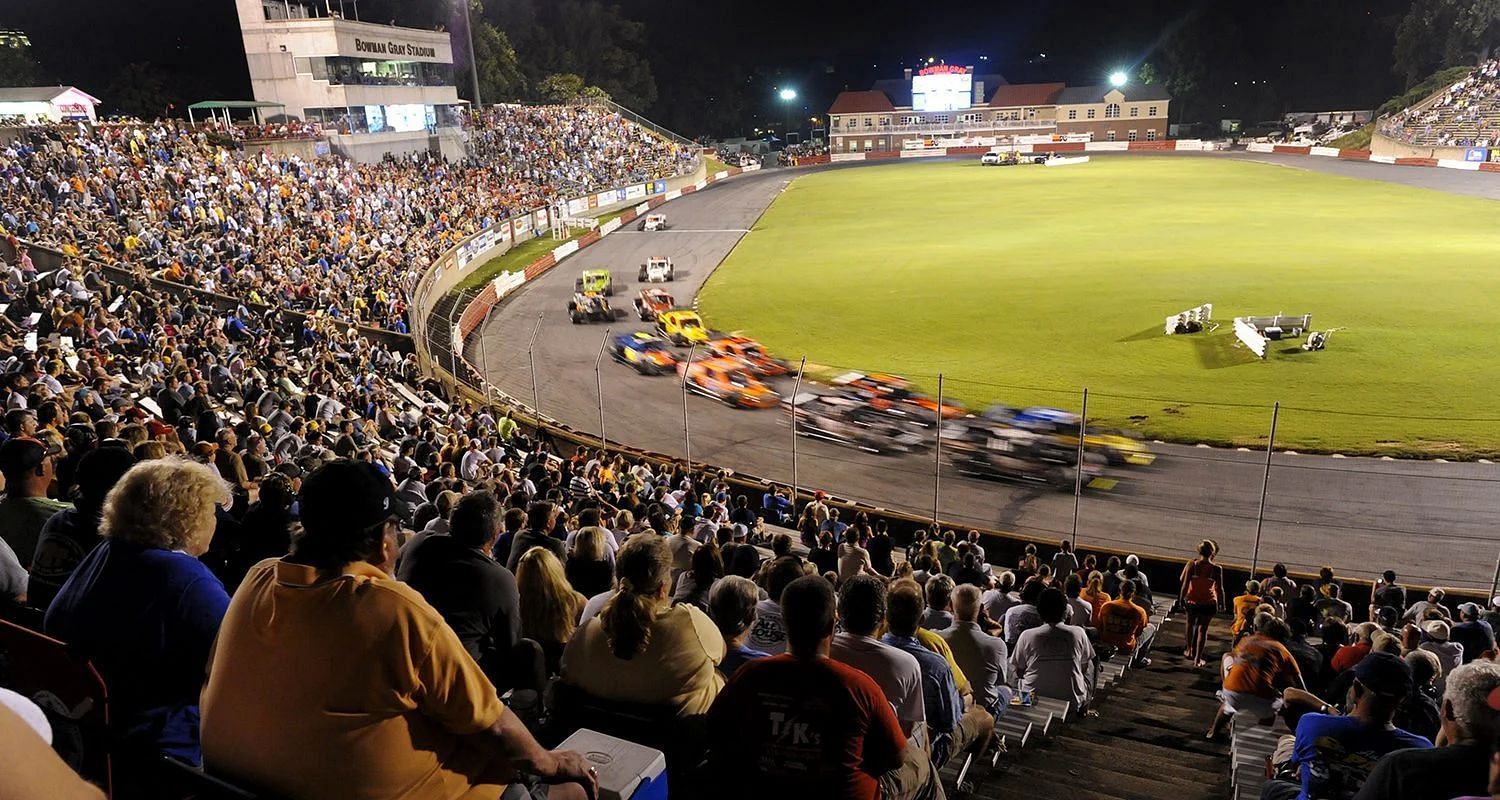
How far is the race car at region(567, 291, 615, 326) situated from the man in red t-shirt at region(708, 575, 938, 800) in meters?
32.9

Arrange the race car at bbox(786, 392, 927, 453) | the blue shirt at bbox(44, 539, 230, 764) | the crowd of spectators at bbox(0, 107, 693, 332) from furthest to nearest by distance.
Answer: the crowd of spectators at bbox(0, 107, 693, 332) → the race car at bbox(786, 392, 927, 453) → the blue shirt at bbox(44, 539, 230, 764)

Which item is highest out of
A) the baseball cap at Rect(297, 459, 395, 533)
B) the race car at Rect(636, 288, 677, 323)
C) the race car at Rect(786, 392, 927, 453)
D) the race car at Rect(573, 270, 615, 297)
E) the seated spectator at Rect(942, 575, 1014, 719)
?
the baseball cap at Rect(297, 459, 395, 533)

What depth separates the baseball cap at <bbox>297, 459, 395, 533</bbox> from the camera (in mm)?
2764

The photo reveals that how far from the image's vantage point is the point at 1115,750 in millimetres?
7035

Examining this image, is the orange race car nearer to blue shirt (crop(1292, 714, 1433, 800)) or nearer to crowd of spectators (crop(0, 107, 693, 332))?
crowd of spectators (crop(0, 107, 693, 332))

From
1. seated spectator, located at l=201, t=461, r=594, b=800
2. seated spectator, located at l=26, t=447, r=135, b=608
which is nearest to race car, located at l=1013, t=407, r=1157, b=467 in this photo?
seated spectator, located at l=26, t=447, r=135, b=608

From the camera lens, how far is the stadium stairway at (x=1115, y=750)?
6062mm

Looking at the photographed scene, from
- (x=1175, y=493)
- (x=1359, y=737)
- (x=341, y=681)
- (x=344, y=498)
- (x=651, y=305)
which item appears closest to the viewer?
(x=341, y=681)

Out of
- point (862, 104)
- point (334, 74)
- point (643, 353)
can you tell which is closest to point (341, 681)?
point (643, 353)

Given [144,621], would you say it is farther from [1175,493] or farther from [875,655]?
[1175,493]

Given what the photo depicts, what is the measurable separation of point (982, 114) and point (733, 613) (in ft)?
453

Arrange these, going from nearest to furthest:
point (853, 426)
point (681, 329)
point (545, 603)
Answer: point (545, 603)
point (853, 426)
point (681, 329)

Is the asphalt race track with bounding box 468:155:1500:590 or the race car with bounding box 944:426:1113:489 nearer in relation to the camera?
the asphalt race track with bounding box 468:155:1500:590

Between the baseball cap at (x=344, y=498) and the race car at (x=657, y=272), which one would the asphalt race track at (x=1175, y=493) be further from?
the race car at (x=657, y=272)
